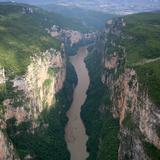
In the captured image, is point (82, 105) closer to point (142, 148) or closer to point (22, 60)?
point (22, 60)

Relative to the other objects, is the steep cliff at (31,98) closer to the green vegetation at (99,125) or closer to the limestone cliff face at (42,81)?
the limestone cliff face at (42,81)

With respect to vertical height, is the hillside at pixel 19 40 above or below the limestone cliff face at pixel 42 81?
above

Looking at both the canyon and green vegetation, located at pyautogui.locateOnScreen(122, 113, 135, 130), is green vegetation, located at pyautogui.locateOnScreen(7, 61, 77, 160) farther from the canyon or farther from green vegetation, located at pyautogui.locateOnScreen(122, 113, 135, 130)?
green vegetation, located at pyautogui.locateOnScreen(122, 113, 135, 130)

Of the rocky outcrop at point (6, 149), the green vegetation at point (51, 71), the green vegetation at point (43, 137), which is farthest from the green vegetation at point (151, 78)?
the green vegetation at point (51, 71)

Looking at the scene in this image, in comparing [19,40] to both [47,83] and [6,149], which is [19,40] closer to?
[47,83]

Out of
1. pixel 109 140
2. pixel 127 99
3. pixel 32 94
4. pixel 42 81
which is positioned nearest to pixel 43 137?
pixel 32 94

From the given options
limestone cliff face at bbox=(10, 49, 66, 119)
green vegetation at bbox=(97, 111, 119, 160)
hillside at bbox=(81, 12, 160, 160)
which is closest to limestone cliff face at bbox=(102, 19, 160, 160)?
A: hillside at bbox=(81, 12, 160, 160)
